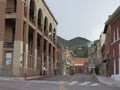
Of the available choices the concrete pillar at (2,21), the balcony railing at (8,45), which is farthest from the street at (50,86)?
the balcony railing at (8,45)

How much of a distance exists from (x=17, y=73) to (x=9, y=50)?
4198 millimetres

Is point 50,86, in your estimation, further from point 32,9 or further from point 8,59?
point 32,9

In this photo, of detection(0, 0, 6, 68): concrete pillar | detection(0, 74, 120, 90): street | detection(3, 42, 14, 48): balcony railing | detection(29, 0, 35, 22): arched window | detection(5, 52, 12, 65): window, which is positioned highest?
detection(29, 0, 35, 22): arched window

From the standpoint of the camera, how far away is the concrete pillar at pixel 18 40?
55.6 m

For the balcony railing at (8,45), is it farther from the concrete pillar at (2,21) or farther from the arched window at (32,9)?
the arched window at (32,9)

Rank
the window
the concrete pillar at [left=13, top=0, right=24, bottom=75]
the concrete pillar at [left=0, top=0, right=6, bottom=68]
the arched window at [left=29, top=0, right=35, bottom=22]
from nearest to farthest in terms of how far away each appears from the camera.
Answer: the concrete pillar at [left=13, top=0, right=24, bottom=75] → the concrete pillar at [left=0, top=0, right=6, bottom=68] → the window → the arched window at [left=29, top=0, right=35, bottom=22]

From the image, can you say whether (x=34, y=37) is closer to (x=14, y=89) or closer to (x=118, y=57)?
(x=118, y=57)

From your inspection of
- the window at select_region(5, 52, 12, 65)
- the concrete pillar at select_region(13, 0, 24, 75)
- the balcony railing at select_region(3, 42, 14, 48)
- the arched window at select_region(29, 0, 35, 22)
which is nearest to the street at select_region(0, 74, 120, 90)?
the concrete pillar at select_region(13, 0, 24, 75)

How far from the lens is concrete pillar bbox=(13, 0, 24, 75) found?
5556cm

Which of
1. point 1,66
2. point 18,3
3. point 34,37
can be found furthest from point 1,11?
point 34,37

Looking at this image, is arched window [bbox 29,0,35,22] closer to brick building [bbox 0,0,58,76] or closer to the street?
brick building [bbox 0,0,58,76]

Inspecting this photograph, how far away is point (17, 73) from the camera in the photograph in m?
54.9

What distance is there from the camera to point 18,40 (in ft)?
185

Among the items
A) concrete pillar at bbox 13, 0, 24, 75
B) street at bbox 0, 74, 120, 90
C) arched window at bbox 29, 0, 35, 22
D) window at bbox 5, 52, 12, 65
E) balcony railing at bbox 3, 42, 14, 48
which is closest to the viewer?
street at bbox 0, 74, 120, 90
